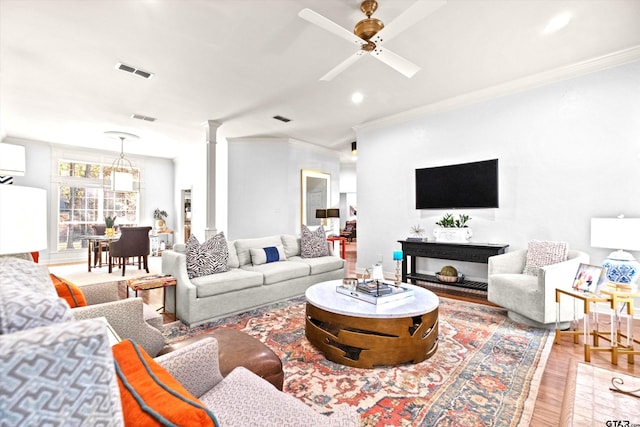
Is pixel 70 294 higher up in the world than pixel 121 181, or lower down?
lower down

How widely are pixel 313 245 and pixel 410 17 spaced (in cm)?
323

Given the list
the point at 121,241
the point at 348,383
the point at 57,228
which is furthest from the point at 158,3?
the point at 57,228

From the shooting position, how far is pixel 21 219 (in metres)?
1.02

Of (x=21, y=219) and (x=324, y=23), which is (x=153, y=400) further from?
(x=324, y=23)

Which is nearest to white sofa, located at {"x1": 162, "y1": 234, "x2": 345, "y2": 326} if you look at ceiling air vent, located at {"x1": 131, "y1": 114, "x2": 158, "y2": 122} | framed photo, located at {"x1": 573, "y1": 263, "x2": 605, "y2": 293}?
→ framed photo, located at {"x1": 573, "y1": 263, "x2": 605, "y2": 293}

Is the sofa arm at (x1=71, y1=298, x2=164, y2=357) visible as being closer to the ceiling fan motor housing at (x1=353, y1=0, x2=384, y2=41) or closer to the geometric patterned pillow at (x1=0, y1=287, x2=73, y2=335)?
the geometric patterned pillow at (x1=0, y1=287, x2=73, y2=335)

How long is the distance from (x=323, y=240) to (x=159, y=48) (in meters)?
3.20

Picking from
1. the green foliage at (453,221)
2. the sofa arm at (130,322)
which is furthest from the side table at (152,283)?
the green foliage at (453,221)

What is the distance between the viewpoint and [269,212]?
6613mm

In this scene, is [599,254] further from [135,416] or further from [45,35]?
[45,35]

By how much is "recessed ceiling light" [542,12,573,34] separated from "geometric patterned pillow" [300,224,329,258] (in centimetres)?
356

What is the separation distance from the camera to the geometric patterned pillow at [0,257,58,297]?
67 cm

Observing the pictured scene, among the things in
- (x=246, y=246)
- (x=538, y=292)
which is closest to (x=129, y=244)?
(x=246, y=246)

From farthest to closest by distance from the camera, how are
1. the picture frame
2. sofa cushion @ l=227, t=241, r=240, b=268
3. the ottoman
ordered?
the picture frame → sofa cushion @ l=227, t=241, r=240, b=268 → the ottoman
